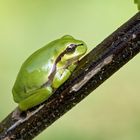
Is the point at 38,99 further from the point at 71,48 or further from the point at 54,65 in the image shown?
the point at 71,48

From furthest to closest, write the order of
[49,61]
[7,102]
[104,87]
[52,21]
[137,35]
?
[52,21]
[104,87]
[7,102]
[49,61]
[137,35]

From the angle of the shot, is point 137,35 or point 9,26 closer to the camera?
point 137,35

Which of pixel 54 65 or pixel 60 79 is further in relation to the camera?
pixel 54 65

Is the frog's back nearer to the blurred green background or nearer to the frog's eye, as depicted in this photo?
the frog's eye

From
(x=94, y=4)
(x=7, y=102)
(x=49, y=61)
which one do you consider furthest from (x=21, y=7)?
(x=49, y=61)

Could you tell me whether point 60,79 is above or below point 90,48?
above

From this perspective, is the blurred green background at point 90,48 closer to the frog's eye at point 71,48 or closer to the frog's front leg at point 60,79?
the frog's eye at point 71,48

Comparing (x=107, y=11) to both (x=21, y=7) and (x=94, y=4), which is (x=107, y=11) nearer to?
(x=94, y=4)

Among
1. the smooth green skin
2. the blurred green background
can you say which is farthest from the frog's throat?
the blurred green background

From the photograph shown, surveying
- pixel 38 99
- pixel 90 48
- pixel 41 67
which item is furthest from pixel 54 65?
pixel 90 48
